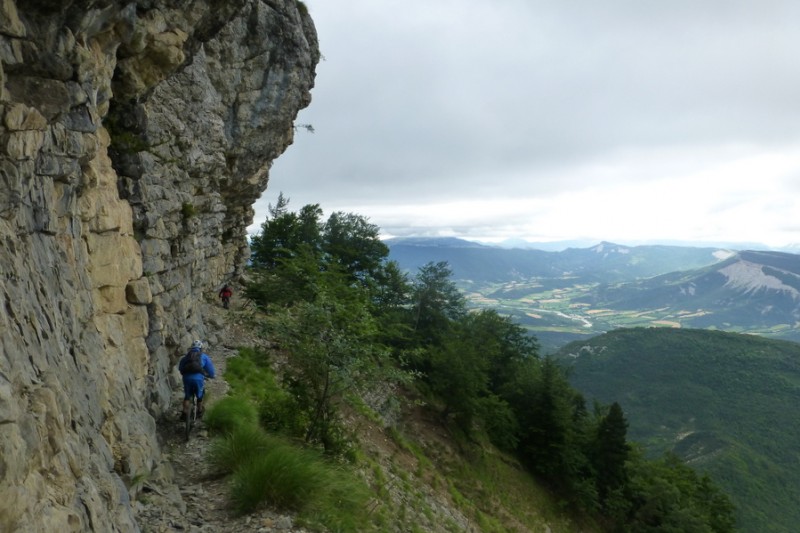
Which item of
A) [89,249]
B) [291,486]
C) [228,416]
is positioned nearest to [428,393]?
[228,416]

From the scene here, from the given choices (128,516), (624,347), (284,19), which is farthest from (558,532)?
(624,347)

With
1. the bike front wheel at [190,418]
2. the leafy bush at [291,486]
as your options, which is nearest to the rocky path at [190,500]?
the bike front wheel at [190,418]

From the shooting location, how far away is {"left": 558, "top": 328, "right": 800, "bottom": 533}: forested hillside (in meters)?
72.6

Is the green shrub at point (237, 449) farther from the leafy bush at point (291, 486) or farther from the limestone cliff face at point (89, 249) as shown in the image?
the limestone cliff face at point (89, 249)

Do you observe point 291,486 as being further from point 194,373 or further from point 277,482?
point 194,373

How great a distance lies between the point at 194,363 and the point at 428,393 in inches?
914

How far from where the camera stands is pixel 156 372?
11.2m

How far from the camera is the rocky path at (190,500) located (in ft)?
24.4

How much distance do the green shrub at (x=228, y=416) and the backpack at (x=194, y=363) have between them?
1217 mm

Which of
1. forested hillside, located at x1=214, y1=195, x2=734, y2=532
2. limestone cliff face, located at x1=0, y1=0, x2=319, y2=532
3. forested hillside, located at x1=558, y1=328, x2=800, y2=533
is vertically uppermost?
limestone cliff face, located at x1=0, y1=0, x2=319, y2=532

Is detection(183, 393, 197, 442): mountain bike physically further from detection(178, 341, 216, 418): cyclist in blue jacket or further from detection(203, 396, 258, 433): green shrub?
detection(203, 396, 258, 433): green shrub

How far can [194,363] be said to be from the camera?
35.9ft

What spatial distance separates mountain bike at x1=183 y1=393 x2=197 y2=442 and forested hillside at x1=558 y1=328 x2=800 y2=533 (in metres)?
49.5

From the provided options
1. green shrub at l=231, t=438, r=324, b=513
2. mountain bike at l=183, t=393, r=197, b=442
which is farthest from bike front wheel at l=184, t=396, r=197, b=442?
green shrub at l=231, t=438, r=324, b=513
